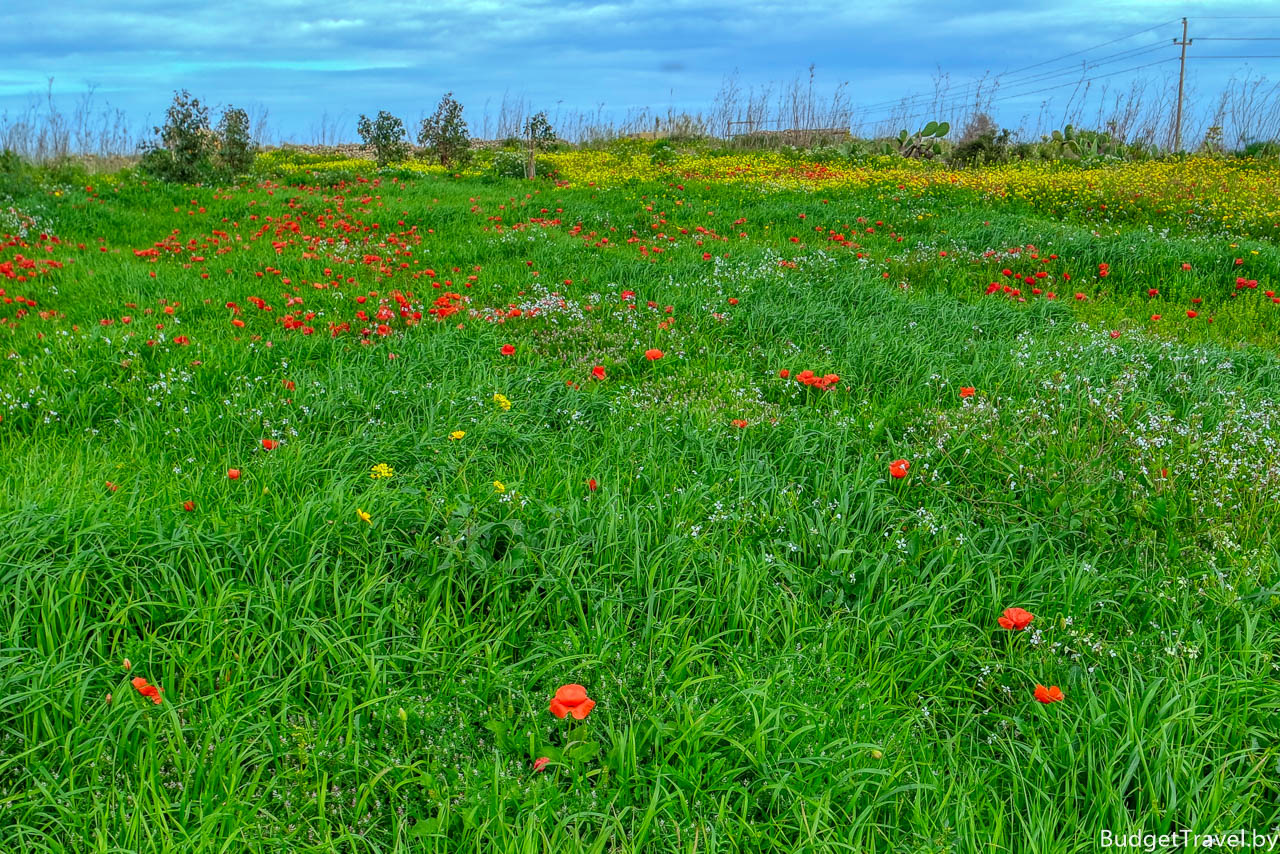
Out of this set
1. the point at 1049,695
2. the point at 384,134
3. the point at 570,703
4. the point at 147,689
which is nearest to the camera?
the point at 570,703

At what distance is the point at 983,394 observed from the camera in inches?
183

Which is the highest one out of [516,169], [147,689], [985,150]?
[985,150]

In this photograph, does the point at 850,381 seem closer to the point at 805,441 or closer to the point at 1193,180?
the point at 805,441

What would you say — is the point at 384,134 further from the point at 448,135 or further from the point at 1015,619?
the point at 1015,619

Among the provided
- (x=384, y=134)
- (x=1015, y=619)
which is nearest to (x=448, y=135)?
(x=384, y=134)

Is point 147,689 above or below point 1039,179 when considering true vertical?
below

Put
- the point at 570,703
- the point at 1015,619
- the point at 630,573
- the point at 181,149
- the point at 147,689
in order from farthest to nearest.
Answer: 1. the point at 181,149
2. the point at 630,573
3. the point at 1015,619
4. the point at 147,689
5. the point at 570,703

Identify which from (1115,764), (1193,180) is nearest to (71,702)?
(1115,764)

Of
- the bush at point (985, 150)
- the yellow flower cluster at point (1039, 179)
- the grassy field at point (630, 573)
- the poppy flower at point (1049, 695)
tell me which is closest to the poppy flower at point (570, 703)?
the grassy field at point (630, 573)

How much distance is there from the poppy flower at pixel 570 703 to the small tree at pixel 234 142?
54.7ft

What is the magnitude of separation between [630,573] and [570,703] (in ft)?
2.92

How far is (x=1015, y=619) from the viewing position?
2740 mm

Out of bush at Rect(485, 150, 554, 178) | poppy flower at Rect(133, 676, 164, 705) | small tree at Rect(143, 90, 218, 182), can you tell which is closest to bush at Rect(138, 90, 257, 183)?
small tree at Rect(143, 90, 218, 182)

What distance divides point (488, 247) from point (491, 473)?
5629 millimetres
